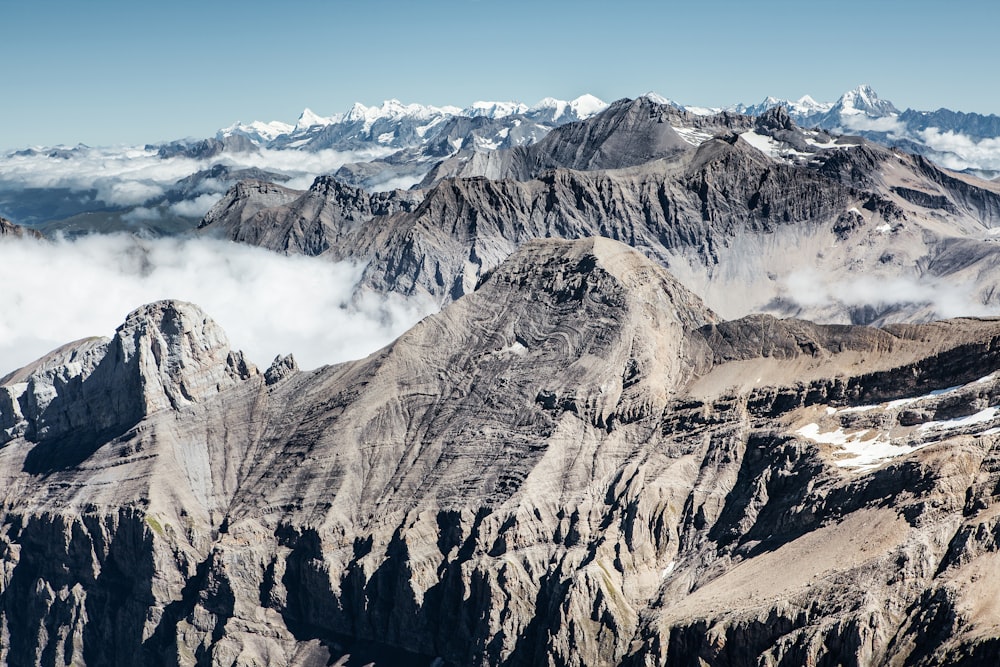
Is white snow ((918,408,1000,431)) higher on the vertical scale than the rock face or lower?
higher

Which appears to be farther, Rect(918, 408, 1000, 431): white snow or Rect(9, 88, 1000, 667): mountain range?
Rect(918, 408, 1000, 431): white snow

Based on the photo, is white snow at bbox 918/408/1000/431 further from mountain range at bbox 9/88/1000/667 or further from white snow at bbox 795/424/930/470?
white snow at bbox 795/424/930/470

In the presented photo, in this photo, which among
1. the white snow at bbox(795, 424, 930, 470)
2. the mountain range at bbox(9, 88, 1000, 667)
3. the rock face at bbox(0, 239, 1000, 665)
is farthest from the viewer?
the white snow at bbox(795, 424, 930, 470)

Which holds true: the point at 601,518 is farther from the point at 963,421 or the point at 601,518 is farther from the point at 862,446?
the point at 963,421

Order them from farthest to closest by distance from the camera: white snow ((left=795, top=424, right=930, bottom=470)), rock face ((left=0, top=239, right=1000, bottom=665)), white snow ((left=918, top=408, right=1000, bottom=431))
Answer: white snow ((left=795, top=424, right=930, bottom=470)) → white snow ((left=918, top=408, right=1000, bottom=431)) → rock face ((left=0, top=239, right=1000, bottom=665))

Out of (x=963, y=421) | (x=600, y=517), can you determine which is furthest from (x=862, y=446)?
(x=600, y=517)

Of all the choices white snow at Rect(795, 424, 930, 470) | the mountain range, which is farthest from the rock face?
white snow at Rect(795, 424, 930, 470)

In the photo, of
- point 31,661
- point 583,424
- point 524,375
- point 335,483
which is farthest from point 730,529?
point 31,661

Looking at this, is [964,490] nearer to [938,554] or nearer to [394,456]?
[938,554]

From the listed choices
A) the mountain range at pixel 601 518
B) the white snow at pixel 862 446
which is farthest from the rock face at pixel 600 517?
the white snow at pixel 862 446

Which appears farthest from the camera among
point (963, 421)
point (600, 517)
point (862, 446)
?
point (600, 517)
